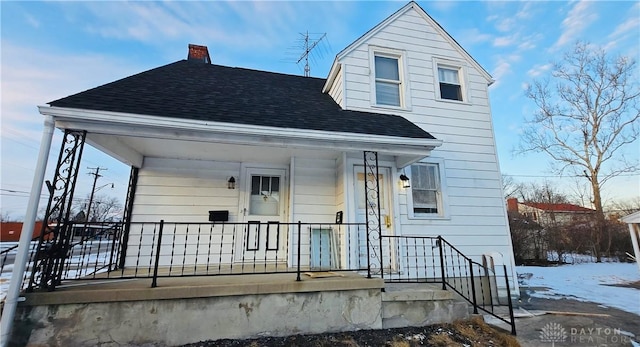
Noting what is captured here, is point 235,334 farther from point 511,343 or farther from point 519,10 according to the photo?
point 519,10

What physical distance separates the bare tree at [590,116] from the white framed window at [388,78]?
14820mm

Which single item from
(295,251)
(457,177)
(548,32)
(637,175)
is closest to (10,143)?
(295,251)

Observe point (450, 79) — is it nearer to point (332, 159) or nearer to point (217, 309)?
point (332, 159)

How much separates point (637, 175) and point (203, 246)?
2212 cm

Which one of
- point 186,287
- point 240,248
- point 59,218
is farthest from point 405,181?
point 59,218

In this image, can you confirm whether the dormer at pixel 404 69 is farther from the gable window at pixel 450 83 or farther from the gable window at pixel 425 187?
the gable window at pixel 425 187

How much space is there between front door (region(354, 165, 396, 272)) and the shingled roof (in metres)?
1.02

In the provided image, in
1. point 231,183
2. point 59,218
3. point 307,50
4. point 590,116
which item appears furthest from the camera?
point 590,116

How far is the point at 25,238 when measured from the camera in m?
3.04

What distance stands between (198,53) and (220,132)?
205 inches

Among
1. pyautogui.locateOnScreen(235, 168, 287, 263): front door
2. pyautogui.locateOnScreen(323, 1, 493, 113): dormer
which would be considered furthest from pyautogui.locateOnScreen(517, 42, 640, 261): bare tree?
pyautogui.locateOnScreen(235, 168, 287, 263): front door

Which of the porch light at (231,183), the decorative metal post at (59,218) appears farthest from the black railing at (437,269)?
the decorative metal post at (59,218)

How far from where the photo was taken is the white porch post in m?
2.79

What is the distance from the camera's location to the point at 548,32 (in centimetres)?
980
